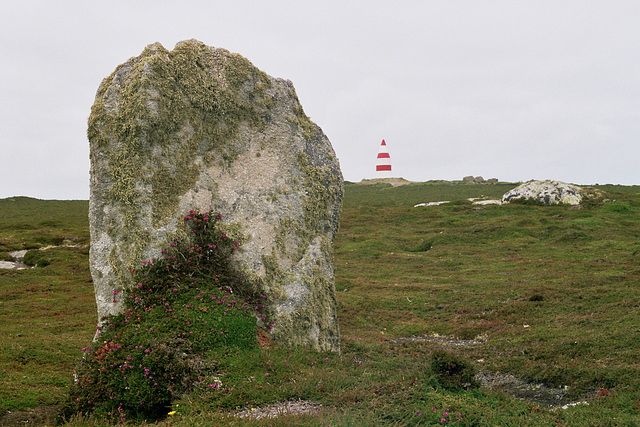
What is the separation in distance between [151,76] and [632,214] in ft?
201

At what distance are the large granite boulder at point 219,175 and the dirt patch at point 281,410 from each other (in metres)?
4.35

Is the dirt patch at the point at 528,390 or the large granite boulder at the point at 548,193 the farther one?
the large granite boulder at the point at 548,193

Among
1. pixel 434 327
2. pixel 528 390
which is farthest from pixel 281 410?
pixel 434 327

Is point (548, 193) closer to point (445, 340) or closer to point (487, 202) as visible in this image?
point (487, 202)

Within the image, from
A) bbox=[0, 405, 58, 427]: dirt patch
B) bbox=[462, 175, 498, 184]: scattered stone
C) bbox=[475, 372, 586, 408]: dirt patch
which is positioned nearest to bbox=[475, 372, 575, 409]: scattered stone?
bbox=[475, 372, 586, 408]: dirt patch

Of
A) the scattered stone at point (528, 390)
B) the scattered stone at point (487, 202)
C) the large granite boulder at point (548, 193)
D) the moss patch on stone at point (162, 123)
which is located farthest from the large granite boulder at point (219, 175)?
the scattered stone at point (487, 202)

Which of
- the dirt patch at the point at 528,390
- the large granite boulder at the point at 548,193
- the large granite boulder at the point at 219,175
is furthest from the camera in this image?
the large granite boulder at the point at 548,193

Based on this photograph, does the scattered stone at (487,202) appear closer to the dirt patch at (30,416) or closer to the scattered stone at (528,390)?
the scattered stone at (528,390)

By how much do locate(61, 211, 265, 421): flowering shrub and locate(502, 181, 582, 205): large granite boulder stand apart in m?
64.4

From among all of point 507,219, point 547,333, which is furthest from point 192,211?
point 507,219

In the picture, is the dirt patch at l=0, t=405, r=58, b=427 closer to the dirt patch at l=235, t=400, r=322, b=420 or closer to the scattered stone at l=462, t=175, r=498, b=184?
the dirt patch at l=235, t=400, r=322, b=420

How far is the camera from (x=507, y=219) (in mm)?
61938

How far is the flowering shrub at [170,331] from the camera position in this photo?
11.5 metres

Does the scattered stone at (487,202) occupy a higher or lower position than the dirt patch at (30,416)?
higher
